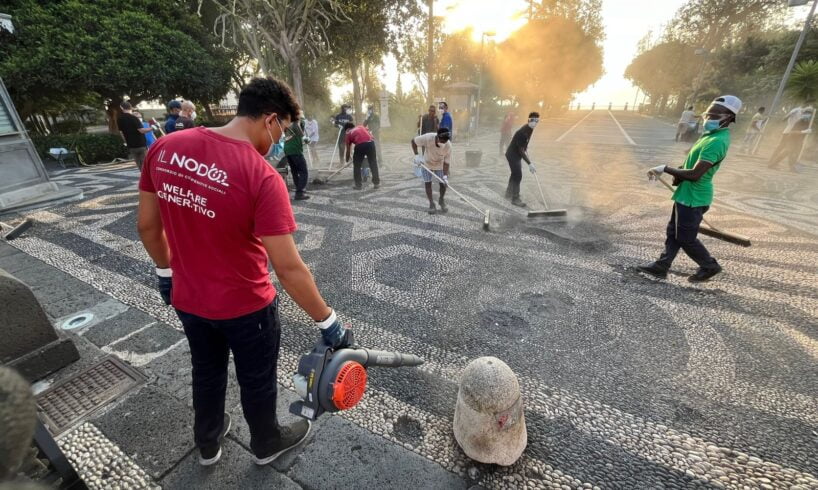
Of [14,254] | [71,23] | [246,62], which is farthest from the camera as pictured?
[246,62]

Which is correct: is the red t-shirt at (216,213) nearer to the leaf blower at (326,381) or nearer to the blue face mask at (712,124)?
the leaf blower at (326,381)

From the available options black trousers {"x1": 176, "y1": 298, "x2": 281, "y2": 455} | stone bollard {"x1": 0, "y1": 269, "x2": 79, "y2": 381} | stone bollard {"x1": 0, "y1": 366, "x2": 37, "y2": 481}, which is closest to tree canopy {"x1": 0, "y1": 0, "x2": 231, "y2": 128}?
stone bollard {"x1": 0, "y1": 269, "x2": 79, "y2": 381}

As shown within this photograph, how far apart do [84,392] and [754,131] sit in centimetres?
2131

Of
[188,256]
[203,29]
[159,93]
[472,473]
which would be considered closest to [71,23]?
[159,93]

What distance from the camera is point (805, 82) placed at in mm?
13109

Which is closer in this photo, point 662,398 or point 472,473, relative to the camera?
point 472,473

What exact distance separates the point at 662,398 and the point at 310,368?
2744 millimetres

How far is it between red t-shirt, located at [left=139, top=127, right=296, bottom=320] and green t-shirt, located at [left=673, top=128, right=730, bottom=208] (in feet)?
14.7

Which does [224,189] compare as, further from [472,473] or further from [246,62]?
[246,62]

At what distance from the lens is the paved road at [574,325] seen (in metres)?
2.26

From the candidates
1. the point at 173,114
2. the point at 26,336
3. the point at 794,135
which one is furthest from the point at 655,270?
the point at 794,135

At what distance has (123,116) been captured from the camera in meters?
8.30

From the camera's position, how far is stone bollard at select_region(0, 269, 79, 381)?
2547 millimetres

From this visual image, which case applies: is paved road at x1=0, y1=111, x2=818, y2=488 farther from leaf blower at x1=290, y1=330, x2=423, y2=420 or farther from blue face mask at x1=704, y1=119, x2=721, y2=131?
blue face mask at x1=704, y1=119, x2=721, y2=131
